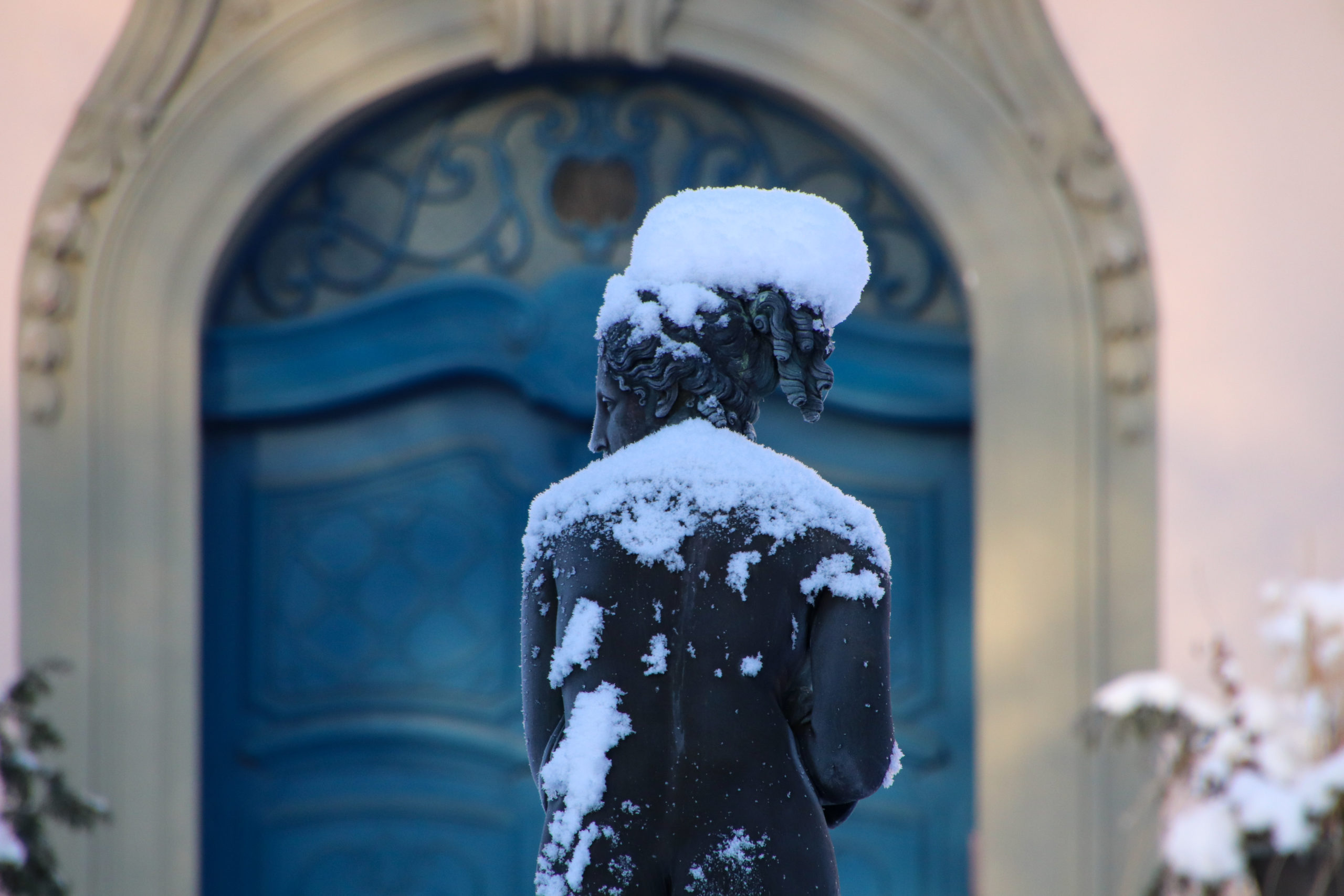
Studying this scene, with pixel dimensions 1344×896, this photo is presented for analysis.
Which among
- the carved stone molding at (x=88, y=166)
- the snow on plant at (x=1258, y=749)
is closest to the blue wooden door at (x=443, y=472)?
A: the carved stone molding at (x=88, y=166)

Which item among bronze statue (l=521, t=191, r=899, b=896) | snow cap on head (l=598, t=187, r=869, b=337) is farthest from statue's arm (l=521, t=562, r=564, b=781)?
snow cap on head (l=598, t=187, r=869, b=337)

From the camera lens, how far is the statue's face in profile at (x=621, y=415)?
1.78m

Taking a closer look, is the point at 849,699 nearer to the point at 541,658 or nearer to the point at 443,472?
the point at 541,658

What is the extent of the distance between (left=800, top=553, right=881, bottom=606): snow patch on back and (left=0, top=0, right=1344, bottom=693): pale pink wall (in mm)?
2481

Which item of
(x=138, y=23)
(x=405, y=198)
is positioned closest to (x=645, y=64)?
(x=405, y=198)

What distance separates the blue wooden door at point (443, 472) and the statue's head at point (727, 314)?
2352mm

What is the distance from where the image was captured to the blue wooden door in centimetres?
419

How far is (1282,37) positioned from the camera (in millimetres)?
4062

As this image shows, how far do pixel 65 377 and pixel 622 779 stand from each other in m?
2.71

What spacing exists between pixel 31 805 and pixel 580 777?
213 cm

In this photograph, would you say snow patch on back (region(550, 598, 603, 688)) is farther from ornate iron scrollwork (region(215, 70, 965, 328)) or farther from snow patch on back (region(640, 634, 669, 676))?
ornate iron scrollwork (region(215, 70, 965, 328))

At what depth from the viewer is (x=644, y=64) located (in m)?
4.12

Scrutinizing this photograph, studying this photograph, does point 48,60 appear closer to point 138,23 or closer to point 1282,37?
point 138,23

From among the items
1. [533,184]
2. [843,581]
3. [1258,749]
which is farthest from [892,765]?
[533,184]
